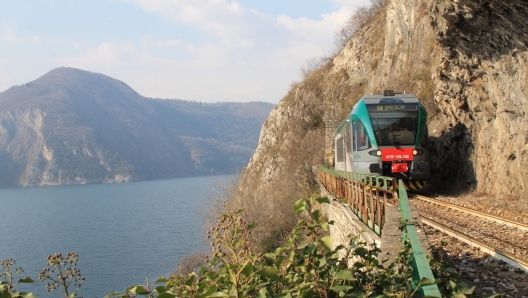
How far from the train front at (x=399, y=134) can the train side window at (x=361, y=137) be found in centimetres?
38

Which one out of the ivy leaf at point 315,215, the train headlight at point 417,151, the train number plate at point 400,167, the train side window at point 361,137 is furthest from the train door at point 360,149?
the ivy leaf at point 315,215

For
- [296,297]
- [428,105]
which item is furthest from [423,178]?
[296,297]

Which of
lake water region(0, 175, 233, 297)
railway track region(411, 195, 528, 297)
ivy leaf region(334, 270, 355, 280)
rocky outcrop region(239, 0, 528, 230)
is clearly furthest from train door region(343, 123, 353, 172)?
ivy leaf region(334, 270, 355, 280)

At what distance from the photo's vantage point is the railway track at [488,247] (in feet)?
18.8

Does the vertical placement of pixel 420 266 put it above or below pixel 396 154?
below

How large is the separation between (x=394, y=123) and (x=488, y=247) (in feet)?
28.1

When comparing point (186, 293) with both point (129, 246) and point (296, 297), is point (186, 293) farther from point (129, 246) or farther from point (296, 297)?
point (129, 246)

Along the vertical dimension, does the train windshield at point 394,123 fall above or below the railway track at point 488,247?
above

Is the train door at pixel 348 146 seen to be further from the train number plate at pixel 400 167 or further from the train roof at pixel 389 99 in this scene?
the train number plate at pixel 400 167

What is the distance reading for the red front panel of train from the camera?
15297 millimetres

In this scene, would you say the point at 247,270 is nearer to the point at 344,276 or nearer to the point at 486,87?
the point at 344,276

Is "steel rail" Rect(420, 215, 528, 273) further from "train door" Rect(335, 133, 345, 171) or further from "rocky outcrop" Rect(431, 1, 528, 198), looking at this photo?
"train door" Rect(335, 133, 345, 171)

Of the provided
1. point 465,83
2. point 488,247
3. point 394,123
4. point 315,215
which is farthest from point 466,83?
point 315,215

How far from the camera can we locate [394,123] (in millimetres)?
15359
